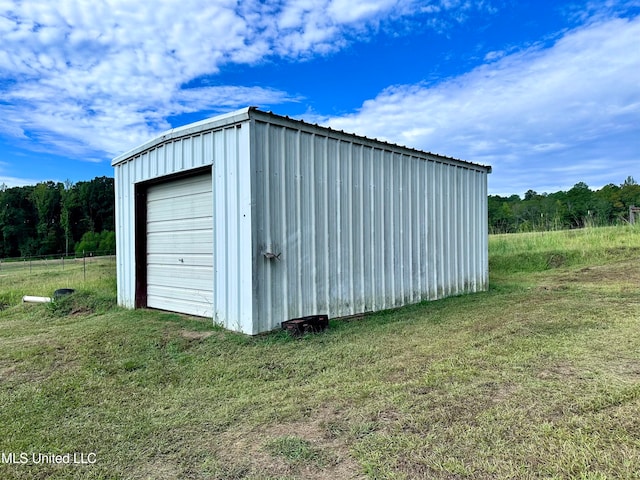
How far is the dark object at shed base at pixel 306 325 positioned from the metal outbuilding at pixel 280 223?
210 mm

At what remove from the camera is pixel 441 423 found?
7.72 ft

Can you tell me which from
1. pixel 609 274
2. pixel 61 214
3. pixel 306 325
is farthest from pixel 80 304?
pixel 61 214

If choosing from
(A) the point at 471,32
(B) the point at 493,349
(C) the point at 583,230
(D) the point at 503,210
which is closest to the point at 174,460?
(B) the point at 493,349

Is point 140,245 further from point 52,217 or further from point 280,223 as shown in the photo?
point 52,217

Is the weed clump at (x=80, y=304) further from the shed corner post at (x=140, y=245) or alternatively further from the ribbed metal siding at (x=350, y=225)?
the ribbed metal siding at (x=350, y=225)

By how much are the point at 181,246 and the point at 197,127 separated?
1.78 m

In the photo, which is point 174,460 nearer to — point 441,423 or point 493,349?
point 441,423

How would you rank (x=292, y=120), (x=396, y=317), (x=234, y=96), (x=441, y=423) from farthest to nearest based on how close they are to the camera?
(x=234, y=96), (x=396, y=317), (x=292, y=120), (x=441, y=423)

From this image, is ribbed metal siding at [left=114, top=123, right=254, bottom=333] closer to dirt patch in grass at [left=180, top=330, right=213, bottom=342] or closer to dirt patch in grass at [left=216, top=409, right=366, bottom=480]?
dirt patch in grass at [left=180, top=330, right=213, bottom=342]

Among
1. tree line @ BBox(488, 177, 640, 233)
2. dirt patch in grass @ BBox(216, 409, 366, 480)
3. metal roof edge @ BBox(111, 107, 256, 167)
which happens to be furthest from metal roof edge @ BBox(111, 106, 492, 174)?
tree line @ BBox(488, 177, 640, 233)

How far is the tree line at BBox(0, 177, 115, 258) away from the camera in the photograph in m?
41.2

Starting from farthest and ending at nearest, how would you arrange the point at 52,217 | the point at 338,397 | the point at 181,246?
the point at 52,217 < the point at 181,246 < the point at 338,397

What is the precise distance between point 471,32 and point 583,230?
32.1 ft

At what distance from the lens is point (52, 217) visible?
144 ft
